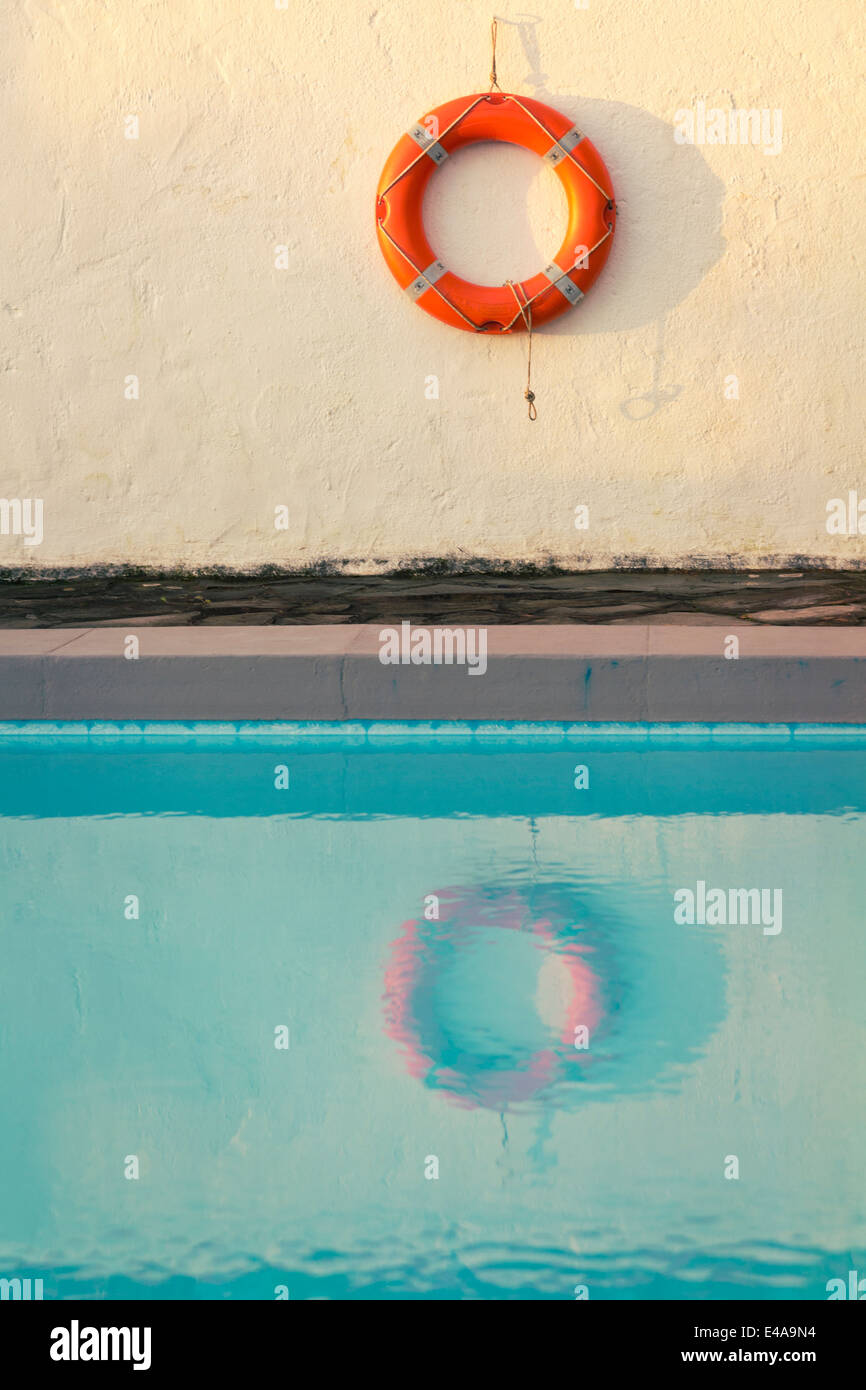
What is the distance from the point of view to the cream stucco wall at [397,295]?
551cm

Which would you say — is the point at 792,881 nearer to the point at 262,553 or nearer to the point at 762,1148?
the point at 762,1148

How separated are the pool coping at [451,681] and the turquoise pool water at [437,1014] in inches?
3.3

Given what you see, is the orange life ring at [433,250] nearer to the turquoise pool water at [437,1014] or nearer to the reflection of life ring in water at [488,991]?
the turquoise pool water at [437,1014]

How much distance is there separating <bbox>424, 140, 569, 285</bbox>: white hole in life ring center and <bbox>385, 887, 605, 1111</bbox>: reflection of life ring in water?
11.9 ft

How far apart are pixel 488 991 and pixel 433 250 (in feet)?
13.4

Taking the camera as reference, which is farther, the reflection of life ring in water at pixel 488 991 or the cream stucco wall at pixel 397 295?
the cream stucco wall at pixel 397 295

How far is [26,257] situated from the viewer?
574cm

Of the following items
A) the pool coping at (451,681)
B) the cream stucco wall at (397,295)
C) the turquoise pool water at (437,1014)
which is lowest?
the turquoise pool water at (437,1014)

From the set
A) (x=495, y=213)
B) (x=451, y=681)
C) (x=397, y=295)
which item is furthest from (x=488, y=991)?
(x=495, y=213)

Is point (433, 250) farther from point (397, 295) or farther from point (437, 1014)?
point (437, 1014)

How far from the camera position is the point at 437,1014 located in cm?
219

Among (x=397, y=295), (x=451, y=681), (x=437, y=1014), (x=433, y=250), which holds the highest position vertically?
(x=433, y=250)

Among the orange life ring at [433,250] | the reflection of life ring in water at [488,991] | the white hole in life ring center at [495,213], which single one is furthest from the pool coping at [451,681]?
the white hole in life ring center at [495,213]

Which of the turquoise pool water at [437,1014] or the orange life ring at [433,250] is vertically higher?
the orange life ring at [433,250]
